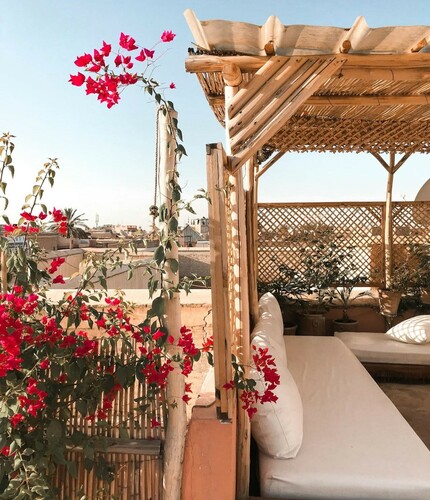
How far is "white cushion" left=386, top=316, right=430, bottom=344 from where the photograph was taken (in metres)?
3.36

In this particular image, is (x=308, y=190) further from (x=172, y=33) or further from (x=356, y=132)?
(x=172, y=33)

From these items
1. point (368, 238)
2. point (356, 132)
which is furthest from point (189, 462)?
point (368, 238)

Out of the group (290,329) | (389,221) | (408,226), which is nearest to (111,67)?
(290,329)

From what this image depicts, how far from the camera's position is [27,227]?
130cm

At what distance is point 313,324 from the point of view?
4.41 metres

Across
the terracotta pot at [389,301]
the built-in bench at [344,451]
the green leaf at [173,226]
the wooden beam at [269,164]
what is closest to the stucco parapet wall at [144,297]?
the built-in bench at [344,451]

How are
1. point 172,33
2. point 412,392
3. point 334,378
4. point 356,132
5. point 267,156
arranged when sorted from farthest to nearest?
point 267,156 → point 356,132 → point 412,392 → point 334,378 → point 172,33

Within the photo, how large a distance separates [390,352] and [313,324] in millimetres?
1172

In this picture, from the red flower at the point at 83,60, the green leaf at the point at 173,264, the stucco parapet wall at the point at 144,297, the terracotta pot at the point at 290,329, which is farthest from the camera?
the terracotta pot at the point at 290,329

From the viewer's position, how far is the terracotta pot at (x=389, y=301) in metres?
4.45

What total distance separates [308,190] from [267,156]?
1175 cm

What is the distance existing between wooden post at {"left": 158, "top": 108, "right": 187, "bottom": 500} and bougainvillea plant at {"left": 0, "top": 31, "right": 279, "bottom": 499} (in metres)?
0.02

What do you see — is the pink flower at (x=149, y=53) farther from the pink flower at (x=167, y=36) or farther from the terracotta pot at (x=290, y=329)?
the terracotta pot at (x=290, y=329)

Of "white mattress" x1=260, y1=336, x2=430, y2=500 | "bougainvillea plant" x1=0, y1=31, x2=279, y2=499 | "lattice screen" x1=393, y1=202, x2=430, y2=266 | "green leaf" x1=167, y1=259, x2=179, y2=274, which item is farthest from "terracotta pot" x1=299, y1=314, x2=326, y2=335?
"green leaf" x1=167, y1=259, x2=179, y2=274
